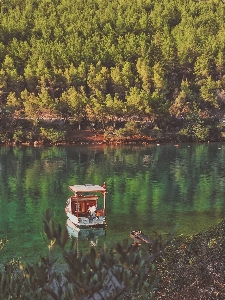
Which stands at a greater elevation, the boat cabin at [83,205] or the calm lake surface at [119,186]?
the boat cabin at [83,205]

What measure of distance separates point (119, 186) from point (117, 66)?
145 feet

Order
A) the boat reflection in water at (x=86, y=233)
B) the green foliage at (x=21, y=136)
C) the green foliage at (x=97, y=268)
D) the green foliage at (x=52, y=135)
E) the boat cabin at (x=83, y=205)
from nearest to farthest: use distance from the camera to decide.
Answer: the green foliage at (x=97, y=268), the boat reflection in water at (x=86, y=233), the boat cabin at (x=83, y=205), the green foliage at (x=21, y=136), the green foliage at (x=52, y=135)

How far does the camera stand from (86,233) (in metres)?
27.8

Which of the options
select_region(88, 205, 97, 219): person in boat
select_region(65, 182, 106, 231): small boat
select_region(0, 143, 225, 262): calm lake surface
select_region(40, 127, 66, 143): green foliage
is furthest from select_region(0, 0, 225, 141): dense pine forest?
select_region(88, 205, 97, 219): person in boat

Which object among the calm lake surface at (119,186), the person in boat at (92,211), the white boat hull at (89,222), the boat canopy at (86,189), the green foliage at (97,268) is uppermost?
the green foliage at (97,268)

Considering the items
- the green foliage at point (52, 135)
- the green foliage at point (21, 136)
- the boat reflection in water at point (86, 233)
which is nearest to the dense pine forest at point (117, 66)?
the green foliage at point (21, 136)

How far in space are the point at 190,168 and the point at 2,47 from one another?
147ft

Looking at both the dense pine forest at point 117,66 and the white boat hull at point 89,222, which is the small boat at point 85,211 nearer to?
the white boat hull at point 89,222

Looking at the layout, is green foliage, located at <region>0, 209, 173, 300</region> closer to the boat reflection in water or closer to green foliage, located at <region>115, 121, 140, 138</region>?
the boat reflection in water

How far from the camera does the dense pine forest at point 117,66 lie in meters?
73.1

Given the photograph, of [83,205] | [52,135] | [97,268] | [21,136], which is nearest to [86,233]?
[83,205]

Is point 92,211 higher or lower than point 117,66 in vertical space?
lower

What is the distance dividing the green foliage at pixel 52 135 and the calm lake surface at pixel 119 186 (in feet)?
9.60

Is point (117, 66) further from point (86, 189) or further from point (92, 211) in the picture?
point (92, 211)
